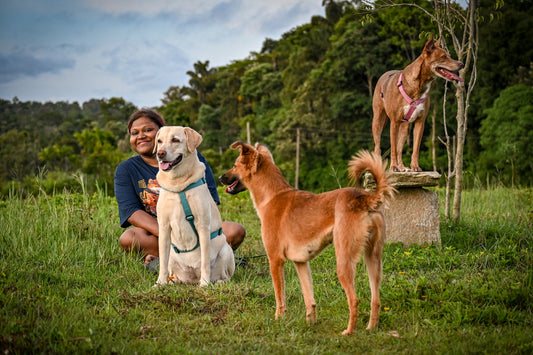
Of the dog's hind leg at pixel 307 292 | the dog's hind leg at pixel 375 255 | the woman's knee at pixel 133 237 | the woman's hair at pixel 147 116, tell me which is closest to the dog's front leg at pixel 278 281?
the dog's hind leg at pixel 307 292

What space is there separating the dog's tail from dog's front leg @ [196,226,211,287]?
1.90 metres

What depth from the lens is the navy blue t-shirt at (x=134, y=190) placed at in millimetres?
5566

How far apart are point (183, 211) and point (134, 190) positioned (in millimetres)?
1384

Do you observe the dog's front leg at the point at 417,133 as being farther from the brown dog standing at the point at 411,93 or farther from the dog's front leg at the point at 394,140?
the dog's front leg at the point at 394,140

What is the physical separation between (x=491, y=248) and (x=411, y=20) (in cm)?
3004

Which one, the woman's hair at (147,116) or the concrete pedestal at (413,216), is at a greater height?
the woman's hair at (147,116)

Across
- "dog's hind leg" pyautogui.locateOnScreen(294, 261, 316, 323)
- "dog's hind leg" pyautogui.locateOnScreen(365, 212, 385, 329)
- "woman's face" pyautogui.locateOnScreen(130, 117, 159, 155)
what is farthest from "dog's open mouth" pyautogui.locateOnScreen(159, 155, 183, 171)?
"dog's hind leg" pyautogui.locateOnScreen(365, 212, 385, 329)

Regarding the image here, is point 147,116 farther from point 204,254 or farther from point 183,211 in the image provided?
point 204,254

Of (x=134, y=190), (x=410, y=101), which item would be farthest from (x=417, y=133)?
(x=134, y=190)

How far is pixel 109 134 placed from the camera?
59.7 m

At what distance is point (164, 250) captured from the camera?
4.70 meters

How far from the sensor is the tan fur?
10.9 ft

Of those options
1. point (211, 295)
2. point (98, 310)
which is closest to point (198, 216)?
point (211, 295)

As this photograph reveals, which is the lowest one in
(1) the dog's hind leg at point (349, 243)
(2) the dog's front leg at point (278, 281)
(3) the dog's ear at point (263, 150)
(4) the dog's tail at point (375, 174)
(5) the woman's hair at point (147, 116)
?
(2) the dog's front leg at point (278, 281)
